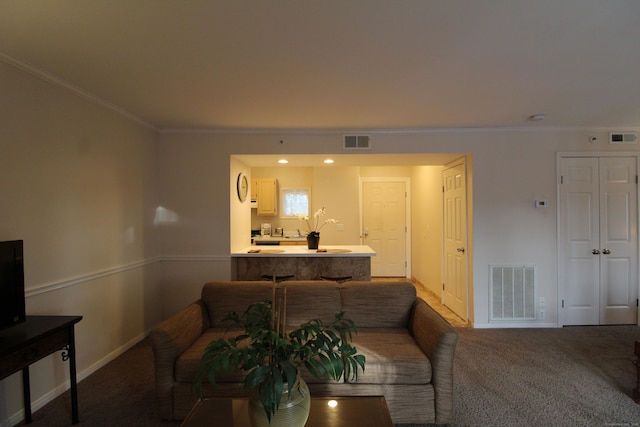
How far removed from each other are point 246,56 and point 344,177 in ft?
15.3

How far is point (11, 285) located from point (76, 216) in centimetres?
98

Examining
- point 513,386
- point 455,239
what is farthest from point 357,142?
point 513,386

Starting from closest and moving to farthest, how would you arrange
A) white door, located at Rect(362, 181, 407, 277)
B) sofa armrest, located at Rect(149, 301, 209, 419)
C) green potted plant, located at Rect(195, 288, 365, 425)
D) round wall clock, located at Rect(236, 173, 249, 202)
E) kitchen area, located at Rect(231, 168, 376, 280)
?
green potted plant, located at Rect(195, 288, 365, 425), sofa armrest, located at Rect(149, 301, 209, 419), round wall clock, located at Rect(236, 173, 249, 202), kitchen area, located at Rect(231, 168, 376, 280), white door, located at Rect(362, 181, 407, 277)

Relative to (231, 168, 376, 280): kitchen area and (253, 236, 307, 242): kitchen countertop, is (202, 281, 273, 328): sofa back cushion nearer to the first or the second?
(231, 168, 376, 280): kitchen area

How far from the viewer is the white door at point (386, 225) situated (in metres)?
7.16

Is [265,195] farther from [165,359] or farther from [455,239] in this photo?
[165,359]

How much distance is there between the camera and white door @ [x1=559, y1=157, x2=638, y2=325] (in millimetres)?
4230

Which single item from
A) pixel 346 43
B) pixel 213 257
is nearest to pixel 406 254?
pixel 213 257

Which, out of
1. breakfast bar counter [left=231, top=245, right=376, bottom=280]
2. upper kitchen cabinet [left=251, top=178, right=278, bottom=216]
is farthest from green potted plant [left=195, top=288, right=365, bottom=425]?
upper kitchen cabinet [left=251, top=178, right=278, bottom=216]

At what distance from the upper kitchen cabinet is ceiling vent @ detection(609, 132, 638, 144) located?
17.4 ft

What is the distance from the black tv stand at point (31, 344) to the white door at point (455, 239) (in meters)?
4.17

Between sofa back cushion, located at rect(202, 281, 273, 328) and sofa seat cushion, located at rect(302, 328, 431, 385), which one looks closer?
sofa seat cushion, located at rect(302, 328, 431, 385)

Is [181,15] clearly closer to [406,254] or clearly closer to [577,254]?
[577,254]

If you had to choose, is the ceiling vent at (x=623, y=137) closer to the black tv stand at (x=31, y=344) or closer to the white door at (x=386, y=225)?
the white door at (x=386, y=225)
